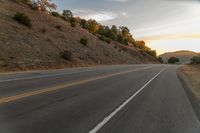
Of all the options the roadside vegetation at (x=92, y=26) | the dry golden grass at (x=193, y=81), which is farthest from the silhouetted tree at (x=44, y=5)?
the dry golden grass at (x=193, y=81)

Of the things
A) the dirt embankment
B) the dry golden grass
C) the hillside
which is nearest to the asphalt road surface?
the dirt embankment

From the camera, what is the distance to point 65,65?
38.9 meters

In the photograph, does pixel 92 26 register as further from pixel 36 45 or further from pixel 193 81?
pixel 193 81

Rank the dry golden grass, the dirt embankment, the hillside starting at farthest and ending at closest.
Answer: the hillside → the dry golden grass → the dirt embankment

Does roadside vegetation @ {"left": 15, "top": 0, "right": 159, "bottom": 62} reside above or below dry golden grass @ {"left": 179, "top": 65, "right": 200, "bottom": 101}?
above

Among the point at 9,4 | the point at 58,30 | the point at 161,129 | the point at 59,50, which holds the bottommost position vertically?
the point at 161,129

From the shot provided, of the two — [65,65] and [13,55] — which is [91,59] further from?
[13,55]

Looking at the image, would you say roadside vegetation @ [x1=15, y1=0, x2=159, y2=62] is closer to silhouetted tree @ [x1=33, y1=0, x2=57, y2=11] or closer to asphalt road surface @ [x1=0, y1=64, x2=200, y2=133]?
silhouetted tree @ [x1=33, y1=0, x2=57, y2=11]

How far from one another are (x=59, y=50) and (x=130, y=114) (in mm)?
35886

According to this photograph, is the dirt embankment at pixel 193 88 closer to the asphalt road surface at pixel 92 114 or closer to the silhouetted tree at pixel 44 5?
the asphalt road surface at pixel 92 114

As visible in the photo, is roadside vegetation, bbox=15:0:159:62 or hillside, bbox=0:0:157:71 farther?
roadside vegetation, bbox=15:0:159:62

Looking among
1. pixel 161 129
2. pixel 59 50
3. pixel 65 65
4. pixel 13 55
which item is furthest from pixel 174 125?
pixel 59 50

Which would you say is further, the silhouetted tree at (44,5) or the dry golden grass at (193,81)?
the silhouetted tree at (44,5)

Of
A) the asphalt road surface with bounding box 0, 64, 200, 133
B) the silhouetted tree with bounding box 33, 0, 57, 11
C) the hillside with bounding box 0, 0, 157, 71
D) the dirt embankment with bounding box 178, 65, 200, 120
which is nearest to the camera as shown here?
the asphalt road surface with bounding box 0, 64, 200, 133
